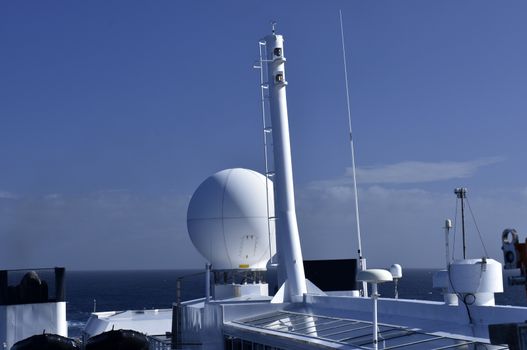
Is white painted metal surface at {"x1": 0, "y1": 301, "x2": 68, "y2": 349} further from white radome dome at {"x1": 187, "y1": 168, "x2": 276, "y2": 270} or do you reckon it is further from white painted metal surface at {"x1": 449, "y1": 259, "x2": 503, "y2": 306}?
white painted metal surface at {"x1": 449, "y1": 259, "x2": 503, "y2": 306}

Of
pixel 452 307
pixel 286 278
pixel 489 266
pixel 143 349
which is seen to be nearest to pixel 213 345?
pixel 286 278

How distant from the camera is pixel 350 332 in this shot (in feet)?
58.7

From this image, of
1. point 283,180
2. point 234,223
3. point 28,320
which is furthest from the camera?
point 234,223

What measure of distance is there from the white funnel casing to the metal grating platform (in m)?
2.60

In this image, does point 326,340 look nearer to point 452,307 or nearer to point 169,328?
point 452,307

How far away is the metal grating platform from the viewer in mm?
15109

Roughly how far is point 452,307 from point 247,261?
1450cm

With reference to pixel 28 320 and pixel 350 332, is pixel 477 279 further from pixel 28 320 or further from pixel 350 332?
pixel 28 320

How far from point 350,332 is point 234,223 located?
Answer: 13306mm

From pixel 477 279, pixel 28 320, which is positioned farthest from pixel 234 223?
pixel 477 279

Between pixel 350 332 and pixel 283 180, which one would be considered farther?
pixel 283 180

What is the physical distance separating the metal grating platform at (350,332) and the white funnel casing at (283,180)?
8.52ft

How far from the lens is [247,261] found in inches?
1219

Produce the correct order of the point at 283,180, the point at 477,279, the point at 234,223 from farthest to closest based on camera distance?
the point at 234,223 < the point at 283,180 < the point at 477,279
